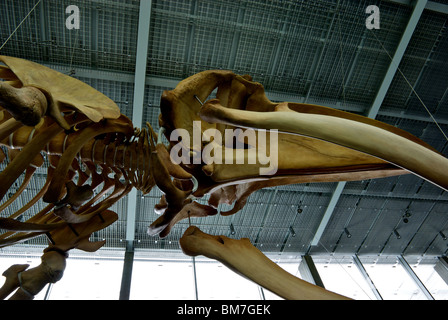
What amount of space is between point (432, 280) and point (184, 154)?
10494 millimetres

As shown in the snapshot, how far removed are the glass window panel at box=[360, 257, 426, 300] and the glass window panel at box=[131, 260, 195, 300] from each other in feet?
17.5

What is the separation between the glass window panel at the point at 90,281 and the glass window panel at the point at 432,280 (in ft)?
28.6

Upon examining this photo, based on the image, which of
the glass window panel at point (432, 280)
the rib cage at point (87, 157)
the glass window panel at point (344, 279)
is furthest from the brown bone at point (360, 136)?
the glass window panel at point (432, 280)

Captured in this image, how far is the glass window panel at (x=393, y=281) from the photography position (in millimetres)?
8938

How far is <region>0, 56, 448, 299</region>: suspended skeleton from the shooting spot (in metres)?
1.88

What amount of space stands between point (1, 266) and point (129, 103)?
5.31m

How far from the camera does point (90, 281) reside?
A: 7434 millimetres

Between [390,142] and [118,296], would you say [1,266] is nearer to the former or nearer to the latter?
[118,296]

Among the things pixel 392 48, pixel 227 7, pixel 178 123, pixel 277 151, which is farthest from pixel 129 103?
pixel 392 48

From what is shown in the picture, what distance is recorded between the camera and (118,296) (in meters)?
7.07

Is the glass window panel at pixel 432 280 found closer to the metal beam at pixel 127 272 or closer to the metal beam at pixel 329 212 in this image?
the metal beam at pixel 329 212

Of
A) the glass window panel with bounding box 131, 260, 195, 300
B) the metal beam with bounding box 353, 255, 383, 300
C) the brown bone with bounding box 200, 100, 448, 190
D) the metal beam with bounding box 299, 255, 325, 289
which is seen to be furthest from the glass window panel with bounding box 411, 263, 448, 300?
the brown bone with bounding box 200, 100, 448, 190

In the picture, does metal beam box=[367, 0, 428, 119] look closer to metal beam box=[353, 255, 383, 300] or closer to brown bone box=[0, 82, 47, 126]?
metal beam box=[353, 255, 383, 300]

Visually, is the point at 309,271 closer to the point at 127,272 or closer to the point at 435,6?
the point at 127,272
